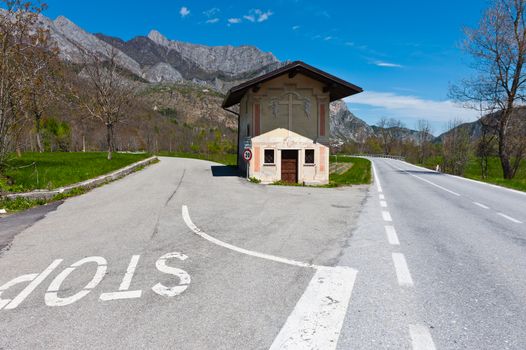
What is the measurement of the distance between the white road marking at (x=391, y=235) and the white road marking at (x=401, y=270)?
2.43 ft

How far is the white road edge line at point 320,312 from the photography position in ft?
8.87

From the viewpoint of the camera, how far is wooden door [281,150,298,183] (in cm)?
1825

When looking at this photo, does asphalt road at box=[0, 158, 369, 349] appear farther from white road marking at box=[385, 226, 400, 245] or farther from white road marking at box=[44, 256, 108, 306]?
white road marking at box=[385, 226, 400, 245]

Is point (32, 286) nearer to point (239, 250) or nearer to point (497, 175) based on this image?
point (239, 250)

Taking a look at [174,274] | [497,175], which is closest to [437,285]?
[174,274]

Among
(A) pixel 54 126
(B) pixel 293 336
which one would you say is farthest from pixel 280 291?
(A) pixel 54 126

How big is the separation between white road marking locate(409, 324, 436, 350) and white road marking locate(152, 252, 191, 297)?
7.62 feet

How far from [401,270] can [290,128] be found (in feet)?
46.5

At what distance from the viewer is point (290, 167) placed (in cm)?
1827

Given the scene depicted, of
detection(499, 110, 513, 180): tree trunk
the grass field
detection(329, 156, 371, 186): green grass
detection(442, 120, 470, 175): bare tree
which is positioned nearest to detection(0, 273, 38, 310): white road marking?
detection(329, 156, 371, 186): green grass

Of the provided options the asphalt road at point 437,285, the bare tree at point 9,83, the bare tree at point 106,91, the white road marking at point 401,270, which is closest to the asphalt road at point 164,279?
the asphalt road at point 437,285

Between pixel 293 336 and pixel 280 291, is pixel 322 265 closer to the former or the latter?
pixel 280 291

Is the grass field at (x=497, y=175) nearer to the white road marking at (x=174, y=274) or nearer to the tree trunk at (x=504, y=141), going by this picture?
the tree trunk at (x=504, y=141)

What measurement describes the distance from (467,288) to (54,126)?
79308 millimetres
